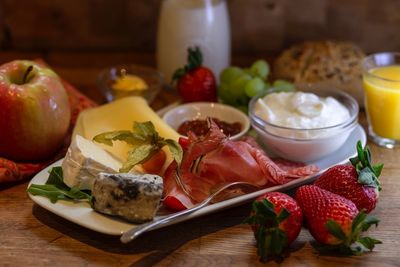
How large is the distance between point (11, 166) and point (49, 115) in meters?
0.13

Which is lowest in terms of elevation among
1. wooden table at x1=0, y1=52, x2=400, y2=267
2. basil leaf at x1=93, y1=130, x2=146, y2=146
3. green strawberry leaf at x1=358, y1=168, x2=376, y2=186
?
wooden table at x1=0, y1=52, x2=400, y2=267

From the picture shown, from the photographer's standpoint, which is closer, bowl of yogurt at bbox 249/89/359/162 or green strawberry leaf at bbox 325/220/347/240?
green strawberry leaf at bbox 325/220/347/240

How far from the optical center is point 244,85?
1.37 m

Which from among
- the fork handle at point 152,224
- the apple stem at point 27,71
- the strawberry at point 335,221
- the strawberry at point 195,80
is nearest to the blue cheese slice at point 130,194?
the fork handle at point 152,224

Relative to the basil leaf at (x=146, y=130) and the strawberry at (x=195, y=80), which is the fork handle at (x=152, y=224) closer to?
the basil leaf at (x=146, y=130)

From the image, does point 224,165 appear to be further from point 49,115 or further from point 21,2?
point 21,2

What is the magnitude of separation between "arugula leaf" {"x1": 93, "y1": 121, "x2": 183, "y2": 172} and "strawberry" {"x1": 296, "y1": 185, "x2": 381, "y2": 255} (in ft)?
0.82

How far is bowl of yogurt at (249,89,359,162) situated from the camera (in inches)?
46.4

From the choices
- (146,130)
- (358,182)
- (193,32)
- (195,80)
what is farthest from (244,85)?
(358,182)

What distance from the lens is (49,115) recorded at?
3.90 ft

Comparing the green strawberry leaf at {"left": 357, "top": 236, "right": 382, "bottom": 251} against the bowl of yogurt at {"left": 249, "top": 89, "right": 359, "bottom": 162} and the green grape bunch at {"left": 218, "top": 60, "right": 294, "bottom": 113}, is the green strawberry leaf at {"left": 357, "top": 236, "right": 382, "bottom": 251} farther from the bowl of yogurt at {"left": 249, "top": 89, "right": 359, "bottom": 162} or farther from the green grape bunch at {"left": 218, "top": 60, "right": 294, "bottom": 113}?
the green grape bunch at {"left": 218, "top": 60, "right": 294, "bottom": 113}

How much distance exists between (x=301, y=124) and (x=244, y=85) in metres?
0.22

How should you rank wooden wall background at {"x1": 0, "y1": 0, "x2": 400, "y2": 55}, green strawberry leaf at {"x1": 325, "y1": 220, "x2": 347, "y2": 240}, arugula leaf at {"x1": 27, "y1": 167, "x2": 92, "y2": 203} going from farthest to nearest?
1. wooden wall background at {"x1": 0, "y1": 0, "x2": 400, "y2": 55}
2. arugula leaf at {"x1": 27, "y1": 167, "x2": 92, "y2": 203}
3. green strawberry leaf at {"x1": 325, "y1": 220, "x2": 347, "y2": 240}

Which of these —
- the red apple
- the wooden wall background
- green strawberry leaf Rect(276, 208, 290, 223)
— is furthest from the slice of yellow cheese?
the wooden wall background
